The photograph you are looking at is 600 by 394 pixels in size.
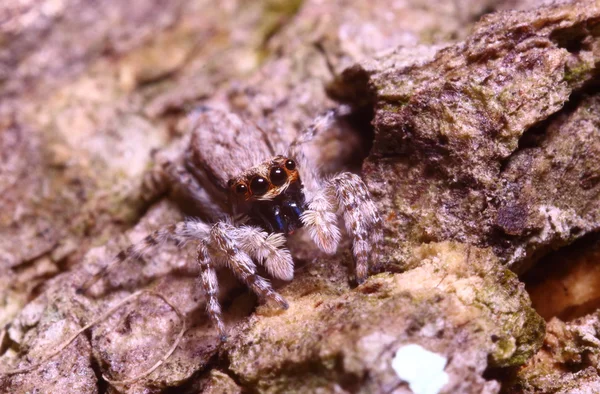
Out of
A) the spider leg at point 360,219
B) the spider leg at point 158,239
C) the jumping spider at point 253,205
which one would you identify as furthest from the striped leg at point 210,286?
the spider leg at point 360,219

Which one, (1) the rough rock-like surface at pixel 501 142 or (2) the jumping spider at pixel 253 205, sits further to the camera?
Result: (2) the jumping spider at pixel 253 205

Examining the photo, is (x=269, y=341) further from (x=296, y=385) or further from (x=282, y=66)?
(x=282, y=66)

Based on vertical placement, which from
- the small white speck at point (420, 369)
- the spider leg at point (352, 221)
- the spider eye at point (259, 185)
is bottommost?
the small white speck at point (420, 369)

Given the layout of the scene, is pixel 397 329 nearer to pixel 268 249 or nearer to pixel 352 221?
pixel 352 221

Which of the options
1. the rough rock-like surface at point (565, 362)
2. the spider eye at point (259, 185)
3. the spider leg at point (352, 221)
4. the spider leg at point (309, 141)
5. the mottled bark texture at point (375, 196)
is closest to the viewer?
the mottled bark texture at point (375, 196)

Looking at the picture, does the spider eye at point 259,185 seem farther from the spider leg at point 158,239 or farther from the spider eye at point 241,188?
the spider leg at point 158,239

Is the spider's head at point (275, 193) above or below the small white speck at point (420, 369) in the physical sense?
above
